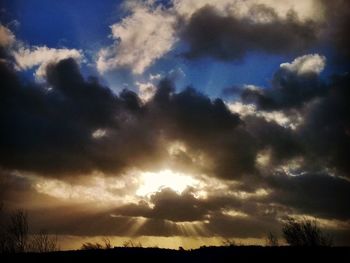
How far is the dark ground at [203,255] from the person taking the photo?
69.1ft

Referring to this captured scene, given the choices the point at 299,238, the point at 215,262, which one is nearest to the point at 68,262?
the point at 215,262

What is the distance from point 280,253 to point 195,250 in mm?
4565

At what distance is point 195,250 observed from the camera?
22.7m

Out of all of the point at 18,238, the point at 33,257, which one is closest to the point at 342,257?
the point at 33,257

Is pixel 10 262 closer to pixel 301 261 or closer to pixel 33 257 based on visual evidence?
pixel 33 257

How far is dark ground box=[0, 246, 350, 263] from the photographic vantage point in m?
21.1

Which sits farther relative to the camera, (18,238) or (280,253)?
(18,238)

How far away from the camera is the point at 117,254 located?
22125mm

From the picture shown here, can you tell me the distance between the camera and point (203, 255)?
21828 mm

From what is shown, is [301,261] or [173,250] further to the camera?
[173,250]

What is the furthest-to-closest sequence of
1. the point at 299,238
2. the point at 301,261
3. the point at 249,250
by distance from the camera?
1. the point at 299,238
2. the point at 249,250
3. the point at 301,261

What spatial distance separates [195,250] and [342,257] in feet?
25.0

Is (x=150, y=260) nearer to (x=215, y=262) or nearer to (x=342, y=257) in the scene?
(x=215, y=262)

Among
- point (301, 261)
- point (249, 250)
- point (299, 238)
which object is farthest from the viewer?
point (299, 238)
